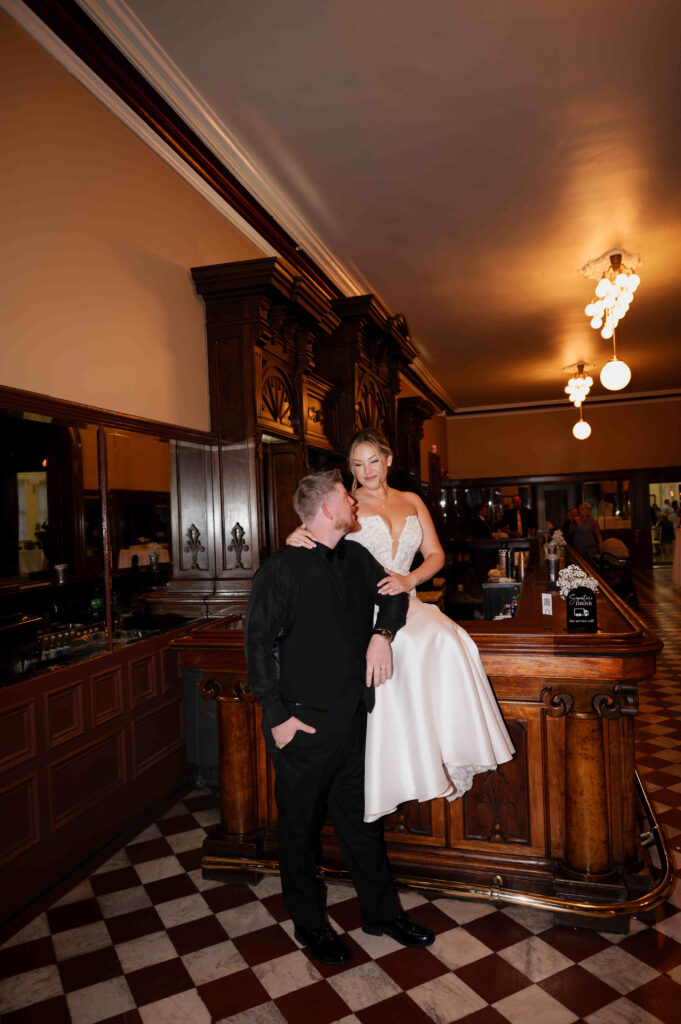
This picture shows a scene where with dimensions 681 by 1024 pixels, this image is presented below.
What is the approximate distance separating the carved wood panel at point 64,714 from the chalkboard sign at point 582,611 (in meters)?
2.34

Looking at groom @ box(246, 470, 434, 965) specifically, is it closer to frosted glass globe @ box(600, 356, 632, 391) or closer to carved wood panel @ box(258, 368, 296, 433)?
carved wood panel @ box(258, 368, 296, 433)

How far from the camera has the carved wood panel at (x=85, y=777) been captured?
304 centimetres

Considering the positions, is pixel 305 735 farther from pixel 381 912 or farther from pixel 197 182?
pixel 197 182

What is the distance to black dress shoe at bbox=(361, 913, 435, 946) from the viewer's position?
2.48 meters

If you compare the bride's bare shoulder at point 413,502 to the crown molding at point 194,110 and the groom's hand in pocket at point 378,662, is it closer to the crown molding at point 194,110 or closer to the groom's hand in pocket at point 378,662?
the groom's hand in pocket at point 378,662

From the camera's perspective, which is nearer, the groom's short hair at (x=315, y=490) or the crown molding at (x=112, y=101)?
the groom's short hair at (x=315, y=490)

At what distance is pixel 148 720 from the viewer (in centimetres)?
383

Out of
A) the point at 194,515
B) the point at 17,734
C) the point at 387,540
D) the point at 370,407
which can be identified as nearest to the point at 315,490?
the point at 387,540

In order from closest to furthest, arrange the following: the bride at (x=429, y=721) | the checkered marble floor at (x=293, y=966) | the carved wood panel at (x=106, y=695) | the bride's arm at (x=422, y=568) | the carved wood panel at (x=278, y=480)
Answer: the checkered marble floor at (x=293, y=966) → the bride at (x=429, y=721) → the bride's arm at (x=422, y=568) → the carved wood panel at (x=106, y=695) → the carved wood panel at (x=278, y=480)

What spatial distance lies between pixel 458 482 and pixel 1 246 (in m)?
14.0

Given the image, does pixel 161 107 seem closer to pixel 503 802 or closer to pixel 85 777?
pixel 85 777

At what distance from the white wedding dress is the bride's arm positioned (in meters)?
0.20

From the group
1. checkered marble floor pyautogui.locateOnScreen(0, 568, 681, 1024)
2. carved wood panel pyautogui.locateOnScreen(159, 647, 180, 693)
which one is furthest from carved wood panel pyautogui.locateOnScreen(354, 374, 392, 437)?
checkered marble floor pyautogui.locateOnScreen(0, 568, 681, 1024)

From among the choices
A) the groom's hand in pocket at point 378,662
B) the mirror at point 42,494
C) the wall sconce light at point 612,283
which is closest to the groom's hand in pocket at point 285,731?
the groom's hand in pocket at point 378,662
